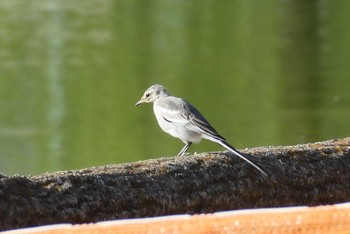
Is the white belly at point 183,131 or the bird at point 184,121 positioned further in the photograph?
the white belly at point 183,131

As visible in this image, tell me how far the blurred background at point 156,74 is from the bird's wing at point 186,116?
1233 cm

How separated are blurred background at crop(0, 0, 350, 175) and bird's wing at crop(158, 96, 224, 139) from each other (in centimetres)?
1233

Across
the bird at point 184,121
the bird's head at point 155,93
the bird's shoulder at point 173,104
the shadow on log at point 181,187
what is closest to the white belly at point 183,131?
the bird at point 184,121

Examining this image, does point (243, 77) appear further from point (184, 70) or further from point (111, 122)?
point (111, 122)

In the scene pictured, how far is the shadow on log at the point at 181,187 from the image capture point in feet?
15.7

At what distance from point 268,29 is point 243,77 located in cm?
862

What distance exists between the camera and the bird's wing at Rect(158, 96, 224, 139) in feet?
27.5

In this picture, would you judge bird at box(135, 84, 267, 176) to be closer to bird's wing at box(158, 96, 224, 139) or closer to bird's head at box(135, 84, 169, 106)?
bird's wing at box(158, 96, 224, 139)

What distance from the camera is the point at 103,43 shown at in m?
36.1

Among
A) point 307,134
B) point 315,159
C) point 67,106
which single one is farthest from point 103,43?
point 315,159

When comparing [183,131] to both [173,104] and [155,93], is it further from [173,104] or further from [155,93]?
[155,93]

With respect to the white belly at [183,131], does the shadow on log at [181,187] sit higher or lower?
higher

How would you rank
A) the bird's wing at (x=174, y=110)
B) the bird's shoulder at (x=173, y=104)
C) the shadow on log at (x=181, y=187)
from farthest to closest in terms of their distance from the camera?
the bird's shoulder at (x=173, y=104)
the bird's wing at (x=174, y=110)
the shadow on log at (x=181, y=187)

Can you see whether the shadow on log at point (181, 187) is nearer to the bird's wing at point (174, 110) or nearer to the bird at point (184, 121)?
the bird at point (184, 121)
